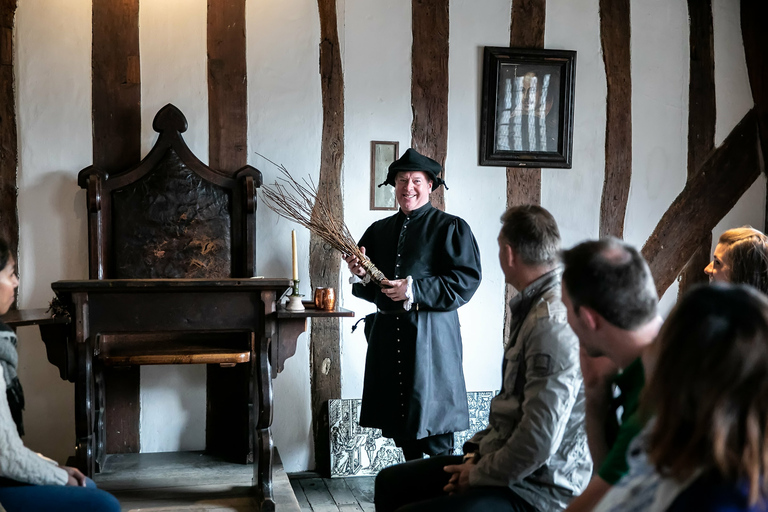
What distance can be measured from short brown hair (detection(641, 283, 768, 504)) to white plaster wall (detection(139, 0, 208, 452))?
335 cm

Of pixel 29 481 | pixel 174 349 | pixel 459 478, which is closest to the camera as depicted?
pixel 29 481

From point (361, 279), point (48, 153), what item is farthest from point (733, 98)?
point (48, 153)

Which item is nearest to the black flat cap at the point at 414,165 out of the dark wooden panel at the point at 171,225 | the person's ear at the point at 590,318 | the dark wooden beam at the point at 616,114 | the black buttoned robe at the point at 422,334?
the black buttoned robe at the point at 422,334

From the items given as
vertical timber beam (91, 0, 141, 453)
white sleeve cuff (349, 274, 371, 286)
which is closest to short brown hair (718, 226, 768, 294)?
white sleeve cuff (349, 274, 371, 286)

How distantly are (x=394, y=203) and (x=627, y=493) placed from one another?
3111mm

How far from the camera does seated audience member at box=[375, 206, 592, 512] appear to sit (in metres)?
1.85

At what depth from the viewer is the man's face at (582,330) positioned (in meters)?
1.60

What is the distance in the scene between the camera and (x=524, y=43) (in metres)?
4.32

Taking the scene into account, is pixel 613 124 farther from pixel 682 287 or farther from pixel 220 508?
pixel 220 508

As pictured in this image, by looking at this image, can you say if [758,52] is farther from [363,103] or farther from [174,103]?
[174,103]

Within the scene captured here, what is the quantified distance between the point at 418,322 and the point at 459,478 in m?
1.25

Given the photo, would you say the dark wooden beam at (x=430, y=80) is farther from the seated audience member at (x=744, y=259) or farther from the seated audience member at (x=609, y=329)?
the seated audience member at (x=609, y=329)

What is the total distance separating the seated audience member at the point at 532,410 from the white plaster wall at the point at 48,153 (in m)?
2.75

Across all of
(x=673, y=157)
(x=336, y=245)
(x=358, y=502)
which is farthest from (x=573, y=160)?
(x=358, y=502)
